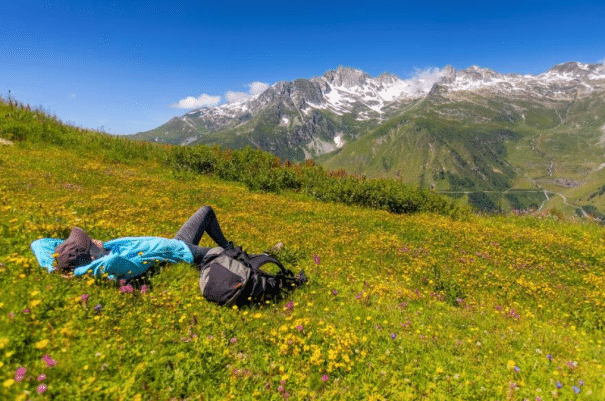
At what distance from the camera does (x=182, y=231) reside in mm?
8383

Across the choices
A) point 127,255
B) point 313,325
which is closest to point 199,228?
point 127,255

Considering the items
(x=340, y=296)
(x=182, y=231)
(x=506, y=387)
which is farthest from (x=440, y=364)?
(x=182, y=231)

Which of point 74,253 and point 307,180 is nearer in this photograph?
point 74,253

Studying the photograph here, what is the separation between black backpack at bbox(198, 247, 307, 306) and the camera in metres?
6.39

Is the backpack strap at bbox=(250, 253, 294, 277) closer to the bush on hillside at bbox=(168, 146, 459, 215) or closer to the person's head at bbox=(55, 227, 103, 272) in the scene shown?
the person's head at bbox=(55, 227, 103, 272)

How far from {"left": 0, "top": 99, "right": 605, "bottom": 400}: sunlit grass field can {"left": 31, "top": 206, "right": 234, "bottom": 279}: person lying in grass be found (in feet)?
0.87

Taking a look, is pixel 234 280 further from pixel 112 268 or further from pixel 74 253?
pixel 74 253

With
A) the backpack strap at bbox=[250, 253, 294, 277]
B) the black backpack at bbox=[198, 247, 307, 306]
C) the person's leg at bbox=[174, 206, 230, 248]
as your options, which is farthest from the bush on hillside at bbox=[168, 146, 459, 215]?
the black backpack at bbox=[198, 247, 307, 306]

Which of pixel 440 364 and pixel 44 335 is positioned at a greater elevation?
pixel 44 335

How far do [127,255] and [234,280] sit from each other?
2398mm

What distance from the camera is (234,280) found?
6.52 meters

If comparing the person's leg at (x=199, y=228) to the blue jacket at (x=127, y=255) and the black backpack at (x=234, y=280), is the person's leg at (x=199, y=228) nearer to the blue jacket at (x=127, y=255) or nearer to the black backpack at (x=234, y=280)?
the blue jacket at (x=127, y=255)

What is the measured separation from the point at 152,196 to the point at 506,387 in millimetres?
16042

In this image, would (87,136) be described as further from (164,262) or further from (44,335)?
(44,335)
